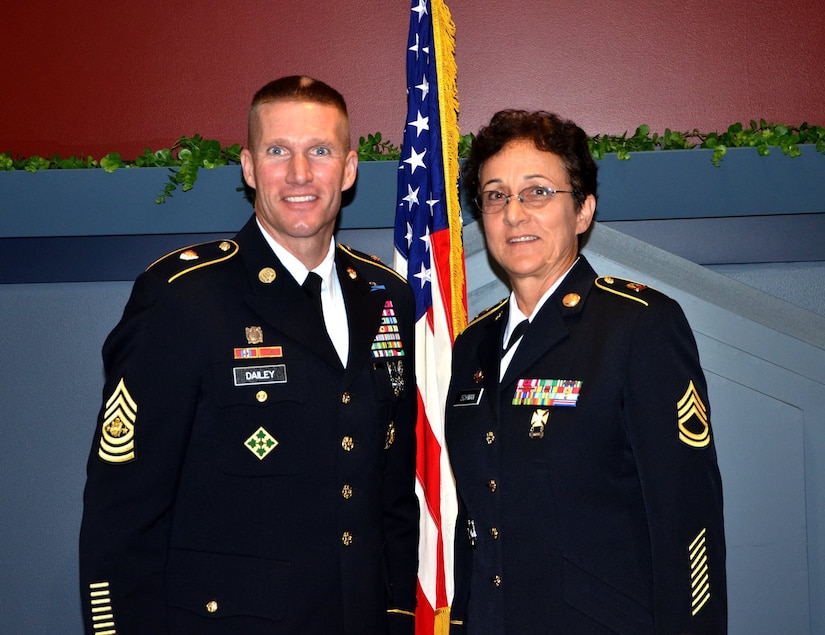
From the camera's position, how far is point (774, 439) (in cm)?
286

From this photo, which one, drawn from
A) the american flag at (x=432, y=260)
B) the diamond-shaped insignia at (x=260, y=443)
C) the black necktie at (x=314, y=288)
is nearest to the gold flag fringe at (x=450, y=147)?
the american flag at (x=432, y=260)

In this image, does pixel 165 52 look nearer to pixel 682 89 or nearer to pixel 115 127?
pixel 115 127

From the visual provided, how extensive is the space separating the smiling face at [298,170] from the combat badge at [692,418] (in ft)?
2.87

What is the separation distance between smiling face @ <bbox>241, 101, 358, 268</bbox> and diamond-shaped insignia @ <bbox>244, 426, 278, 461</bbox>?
0.42 metres

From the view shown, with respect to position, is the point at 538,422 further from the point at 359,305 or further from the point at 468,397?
the point at 359,305

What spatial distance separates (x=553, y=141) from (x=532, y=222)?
0.65 ft

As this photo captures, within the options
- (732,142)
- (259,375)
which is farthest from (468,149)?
(259,375)

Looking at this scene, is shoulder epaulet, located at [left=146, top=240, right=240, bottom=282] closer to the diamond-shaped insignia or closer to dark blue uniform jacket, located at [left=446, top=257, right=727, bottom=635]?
the diamond-shaped insignia

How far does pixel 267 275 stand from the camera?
1.95m

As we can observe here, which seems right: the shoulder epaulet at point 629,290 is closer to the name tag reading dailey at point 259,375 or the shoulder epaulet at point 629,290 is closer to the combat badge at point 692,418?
the combat badge at point 692,418

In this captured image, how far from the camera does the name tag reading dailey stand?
184cm

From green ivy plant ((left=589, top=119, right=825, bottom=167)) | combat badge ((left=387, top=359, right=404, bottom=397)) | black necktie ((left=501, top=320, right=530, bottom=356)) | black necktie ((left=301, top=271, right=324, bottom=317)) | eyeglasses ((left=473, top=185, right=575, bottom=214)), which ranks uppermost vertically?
green ivy plant ((left=589, top=119, right=825, bottom=167))

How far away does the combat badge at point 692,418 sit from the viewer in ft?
5.52

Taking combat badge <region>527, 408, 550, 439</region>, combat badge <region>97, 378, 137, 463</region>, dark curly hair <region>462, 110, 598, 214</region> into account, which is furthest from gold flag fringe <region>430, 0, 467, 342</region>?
combat badge <region>97, 378, 137, 463</region>
